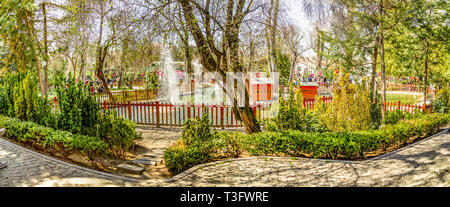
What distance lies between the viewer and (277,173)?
5023 mm

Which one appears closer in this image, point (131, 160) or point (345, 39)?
point (131, 160)

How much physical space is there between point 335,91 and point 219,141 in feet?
11.9

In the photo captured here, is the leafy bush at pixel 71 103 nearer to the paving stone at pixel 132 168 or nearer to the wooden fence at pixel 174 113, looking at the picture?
the paving stone at pixel 132 168

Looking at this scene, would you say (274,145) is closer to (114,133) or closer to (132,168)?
(132,168)

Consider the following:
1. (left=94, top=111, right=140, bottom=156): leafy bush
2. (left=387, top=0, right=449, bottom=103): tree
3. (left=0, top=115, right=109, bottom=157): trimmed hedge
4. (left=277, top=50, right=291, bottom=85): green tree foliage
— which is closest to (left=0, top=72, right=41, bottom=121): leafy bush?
(left=0, top=115, right=109, bottom=157): trimmed hedge

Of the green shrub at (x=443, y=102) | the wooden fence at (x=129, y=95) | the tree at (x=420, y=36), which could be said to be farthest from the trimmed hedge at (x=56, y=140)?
the wooden fence at (x=129, y=95)

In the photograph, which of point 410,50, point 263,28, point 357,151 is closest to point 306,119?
point 357,151

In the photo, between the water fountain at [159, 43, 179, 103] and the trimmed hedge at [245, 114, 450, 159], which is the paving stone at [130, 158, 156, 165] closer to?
the trimmed hedge at [245, 114, 450, 159]

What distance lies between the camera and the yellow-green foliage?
724cm

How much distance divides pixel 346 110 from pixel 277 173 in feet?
11.2

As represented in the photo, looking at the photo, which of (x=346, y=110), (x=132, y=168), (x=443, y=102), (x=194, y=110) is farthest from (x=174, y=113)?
(x=443, y=102)

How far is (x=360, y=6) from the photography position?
1034cm

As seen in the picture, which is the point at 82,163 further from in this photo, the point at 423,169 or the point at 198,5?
the point at 423,169

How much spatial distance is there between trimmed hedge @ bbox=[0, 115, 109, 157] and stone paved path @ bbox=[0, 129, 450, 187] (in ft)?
1.54
